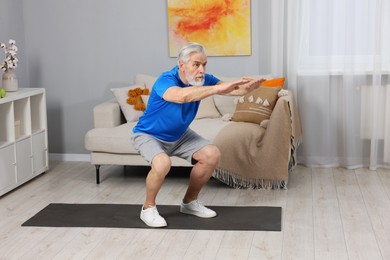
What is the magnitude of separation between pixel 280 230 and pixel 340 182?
1382 millimetres

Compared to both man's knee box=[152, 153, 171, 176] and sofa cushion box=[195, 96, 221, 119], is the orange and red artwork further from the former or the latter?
man's knee box=[152, 153, 171, 176]

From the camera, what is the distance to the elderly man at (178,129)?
3951 mm

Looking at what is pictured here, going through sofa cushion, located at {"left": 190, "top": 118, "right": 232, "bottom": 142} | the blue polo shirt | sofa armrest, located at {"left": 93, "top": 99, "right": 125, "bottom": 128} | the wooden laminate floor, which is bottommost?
the wooden laminate floor

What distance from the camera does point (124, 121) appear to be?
5723 millimetres

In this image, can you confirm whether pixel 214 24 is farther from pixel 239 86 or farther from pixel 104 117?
pixel 239 86

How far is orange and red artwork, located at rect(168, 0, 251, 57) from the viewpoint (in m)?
5.86

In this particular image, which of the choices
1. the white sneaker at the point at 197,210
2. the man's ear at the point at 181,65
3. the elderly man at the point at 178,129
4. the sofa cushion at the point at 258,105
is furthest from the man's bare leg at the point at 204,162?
the sofa cushion at the point at 258,105

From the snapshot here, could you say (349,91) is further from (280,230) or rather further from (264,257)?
(264,257)

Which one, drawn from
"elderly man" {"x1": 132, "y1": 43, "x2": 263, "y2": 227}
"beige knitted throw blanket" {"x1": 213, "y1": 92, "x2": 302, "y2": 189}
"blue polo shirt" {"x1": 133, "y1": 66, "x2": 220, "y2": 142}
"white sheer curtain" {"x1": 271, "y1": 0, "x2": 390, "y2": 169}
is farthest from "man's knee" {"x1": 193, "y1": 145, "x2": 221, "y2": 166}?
"white sheer curtain" {"x1": 271, "y1": 0, "x2": 390, "y2": 169}

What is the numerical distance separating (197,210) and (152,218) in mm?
325

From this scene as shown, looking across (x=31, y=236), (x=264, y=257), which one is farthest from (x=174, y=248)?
(x=31, y=236)

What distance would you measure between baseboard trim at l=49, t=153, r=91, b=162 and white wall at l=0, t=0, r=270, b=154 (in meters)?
0.04

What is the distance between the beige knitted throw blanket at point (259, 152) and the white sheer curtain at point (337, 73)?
0.84 meters

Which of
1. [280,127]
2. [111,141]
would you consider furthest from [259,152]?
[111,141]
